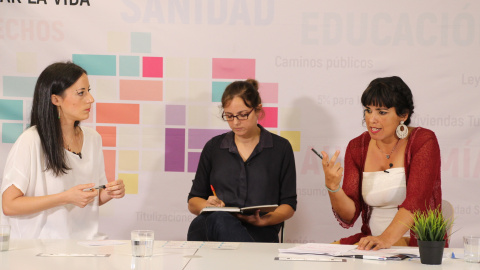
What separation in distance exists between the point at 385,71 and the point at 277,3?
2.83ft

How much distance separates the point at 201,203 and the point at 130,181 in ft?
3.03

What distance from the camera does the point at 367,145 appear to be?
3207 millimetres

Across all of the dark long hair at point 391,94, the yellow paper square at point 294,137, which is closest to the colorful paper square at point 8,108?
the yellow paper square at point 294,137

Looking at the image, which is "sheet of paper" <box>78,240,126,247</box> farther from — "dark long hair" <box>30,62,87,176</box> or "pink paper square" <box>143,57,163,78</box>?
"pink paper square" <box>143,57,163,78</box>

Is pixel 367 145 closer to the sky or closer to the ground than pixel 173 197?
closer to the sky

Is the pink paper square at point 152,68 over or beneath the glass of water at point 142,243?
over

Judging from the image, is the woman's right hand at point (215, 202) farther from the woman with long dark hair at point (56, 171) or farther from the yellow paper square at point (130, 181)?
the yellow paper square at point (130, 181)

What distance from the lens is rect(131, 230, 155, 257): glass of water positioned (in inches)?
87.7

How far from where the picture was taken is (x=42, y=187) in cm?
304

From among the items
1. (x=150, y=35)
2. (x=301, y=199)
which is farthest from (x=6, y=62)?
(x=301, y=199)

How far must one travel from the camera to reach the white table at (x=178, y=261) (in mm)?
2092

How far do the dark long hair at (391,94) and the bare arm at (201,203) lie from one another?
959 mm

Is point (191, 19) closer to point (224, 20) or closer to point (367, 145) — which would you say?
point (224, 20)

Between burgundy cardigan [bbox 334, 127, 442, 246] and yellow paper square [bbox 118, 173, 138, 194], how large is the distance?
163 cm
